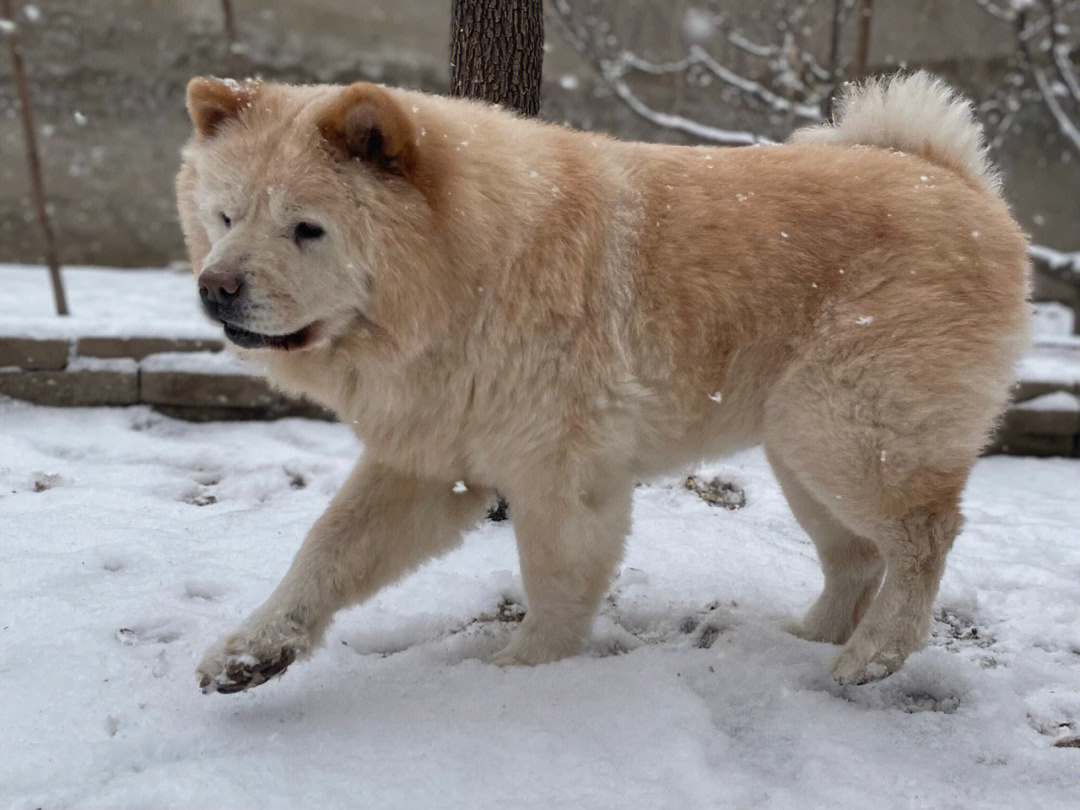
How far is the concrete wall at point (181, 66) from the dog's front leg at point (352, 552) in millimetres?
6014

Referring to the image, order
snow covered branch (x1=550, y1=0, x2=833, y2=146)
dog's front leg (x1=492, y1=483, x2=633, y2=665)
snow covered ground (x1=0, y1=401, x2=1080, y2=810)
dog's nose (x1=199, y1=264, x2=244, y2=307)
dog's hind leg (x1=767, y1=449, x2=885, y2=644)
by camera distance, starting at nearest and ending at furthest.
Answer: snow covered ground (x1=0, y1=401, x2=1080, y2=810) → dog's nose (x1=199, y1=264, x2=244, y2=307) → dog's front leg (x1=492, y1=483, x2=633, y2=665) → dog's hind leg (x1=767, y1=449, x2=885, y2=644) → snow covered branch (x1=550, y1=0, x2=833, y2=146)

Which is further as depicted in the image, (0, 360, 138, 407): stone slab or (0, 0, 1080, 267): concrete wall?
(0, 0, 1080, 267): concrete wall

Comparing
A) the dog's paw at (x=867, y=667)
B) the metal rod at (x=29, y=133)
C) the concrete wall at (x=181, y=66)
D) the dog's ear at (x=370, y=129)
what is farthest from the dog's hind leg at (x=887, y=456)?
the concrete wall at (x=181, y=66)

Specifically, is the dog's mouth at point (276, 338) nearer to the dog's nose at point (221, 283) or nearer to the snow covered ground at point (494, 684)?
the dog's nose at point (221, 283)

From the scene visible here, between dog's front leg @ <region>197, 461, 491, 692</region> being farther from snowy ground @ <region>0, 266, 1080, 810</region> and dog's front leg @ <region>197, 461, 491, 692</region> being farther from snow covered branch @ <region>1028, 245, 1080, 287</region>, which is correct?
snow covered branch @ <region>1028, 245, 1080, 287</region>

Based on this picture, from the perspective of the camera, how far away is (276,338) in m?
2.18

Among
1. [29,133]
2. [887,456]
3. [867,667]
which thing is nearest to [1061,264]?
[887,456]

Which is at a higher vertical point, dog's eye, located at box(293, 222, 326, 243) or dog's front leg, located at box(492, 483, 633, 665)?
dog's eye, located at box(293, 222, 326, 243)

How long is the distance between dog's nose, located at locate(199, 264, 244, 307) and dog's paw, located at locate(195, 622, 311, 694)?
80 cm

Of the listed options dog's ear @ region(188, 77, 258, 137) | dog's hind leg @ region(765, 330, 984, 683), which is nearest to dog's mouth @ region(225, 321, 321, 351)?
dog's ear @ region(188, 77, 258, 137)

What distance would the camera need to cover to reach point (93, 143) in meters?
7.94

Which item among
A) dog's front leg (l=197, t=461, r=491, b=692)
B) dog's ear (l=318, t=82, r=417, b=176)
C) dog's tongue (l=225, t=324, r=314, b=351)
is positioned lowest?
dog's front leg (l=197, t=461, r=491, b=692)

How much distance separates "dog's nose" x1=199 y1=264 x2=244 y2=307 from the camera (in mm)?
2033

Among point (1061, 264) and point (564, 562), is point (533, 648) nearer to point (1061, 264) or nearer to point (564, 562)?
point (564, 562)
